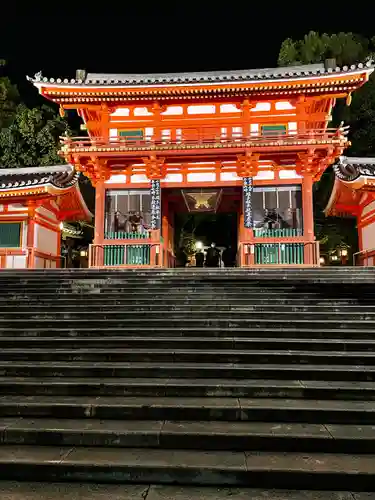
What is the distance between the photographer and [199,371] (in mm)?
5453

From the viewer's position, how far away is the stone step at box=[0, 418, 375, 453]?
392cm

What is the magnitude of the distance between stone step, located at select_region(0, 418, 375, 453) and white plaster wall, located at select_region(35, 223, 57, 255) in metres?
14.1

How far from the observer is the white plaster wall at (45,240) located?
680 inches

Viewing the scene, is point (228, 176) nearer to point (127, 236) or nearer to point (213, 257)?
point (127, 236)

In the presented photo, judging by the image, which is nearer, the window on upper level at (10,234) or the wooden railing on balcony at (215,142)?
the wooden railing on balcony at (215,142)

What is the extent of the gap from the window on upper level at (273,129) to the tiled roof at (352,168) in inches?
130

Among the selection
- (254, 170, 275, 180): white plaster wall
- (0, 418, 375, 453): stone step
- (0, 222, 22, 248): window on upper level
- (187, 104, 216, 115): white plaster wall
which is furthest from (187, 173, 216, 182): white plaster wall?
(0, 418, 375, 453): stone step

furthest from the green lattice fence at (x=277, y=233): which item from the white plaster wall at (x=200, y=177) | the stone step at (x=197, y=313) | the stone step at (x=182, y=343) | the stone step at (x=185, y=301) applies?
the stone step at (x=182, y=343)

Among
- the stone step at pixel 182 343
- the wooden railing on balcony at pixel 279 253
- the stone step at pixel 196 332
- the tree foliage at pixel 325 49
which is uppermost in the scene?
the tree foliage at pixel 325 49

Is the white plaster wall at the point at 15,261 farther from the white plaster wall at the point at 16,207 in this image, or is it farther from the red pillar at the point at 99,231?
the red pillar at the point at 99,231

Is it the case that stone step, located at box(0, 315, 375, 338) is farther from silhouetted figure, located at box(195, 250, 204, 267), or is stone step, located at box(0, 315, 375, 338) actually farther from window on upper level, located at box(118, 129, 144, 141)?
silhouetted figure, located at box(195, 250, 204, 267)

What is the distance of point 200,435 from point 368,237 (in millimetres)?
15873

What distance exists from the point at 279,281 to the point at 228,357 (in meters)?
3.91

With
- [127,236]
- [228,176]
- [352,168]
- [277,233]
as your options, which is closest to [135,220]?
[127,236]
